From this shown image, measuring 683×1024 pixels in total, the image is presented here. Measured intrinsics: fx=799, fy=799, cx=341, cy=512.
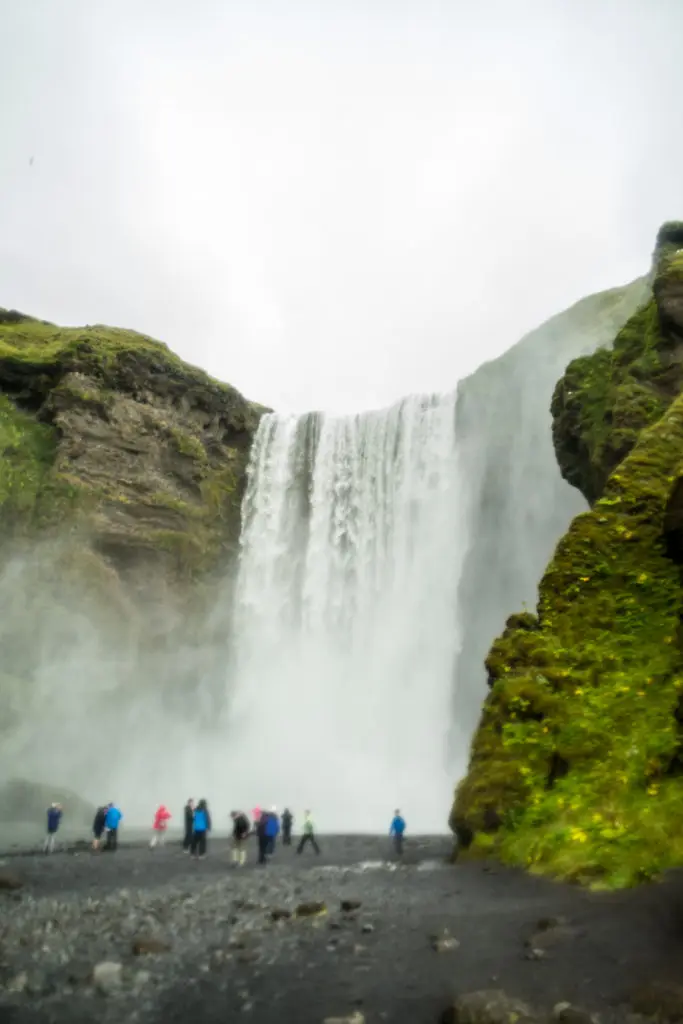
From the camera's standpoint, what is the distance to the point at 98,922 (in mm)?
11500

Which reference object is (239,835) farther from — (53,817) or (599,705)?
(599,705)

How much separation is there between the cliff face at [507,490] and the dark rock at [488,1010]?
31940mm

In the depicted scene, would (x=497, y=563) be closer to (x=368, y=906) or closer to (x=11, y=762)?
(x=11, y=762)

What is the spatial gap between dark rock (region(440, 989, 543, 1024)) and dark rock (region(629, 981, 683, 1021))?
842mm

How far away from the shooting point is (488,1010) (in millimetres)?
6164

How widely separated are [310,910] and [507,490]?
33772mm

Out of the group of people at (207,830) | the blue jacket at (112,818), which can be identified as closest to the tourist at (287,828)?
Answer: the group of people at (207,830)

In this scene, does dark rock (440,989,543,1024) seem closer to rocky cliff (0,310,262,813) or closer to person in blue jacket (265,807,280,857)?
person in blue jacket (265,807,280,857)

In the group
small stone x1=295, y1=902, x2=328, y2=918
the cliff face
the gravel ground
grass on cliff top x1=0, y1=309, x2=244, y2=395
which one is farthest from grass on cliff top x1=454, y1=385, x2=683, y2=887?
grass on cliff top x1=0, y1=309, x2=244, y2=395

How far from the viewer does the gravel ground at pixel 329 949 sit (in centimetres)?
709

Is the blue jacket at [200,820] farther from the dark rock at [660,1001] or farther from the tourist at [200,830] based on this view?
the dark rock at [660,1001]

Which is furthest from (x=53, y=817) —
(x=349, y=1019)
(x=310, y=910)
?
(x=349, y=1019)

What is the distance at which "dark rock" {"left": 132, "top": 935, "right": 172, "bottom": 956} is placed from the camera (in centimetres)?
936

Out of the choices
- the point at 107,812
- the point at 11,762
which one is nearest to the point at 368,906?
the point at 107,812
